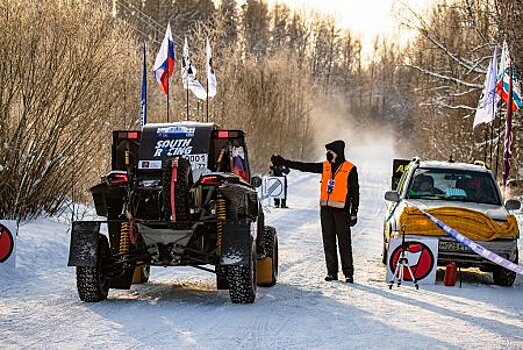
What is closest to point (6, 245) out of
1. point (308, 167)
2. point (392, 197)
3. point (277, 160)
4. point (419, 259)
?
point (277, 160)

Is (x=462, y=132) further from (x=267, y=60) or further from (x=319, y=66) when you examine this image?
(x=319, y=66)

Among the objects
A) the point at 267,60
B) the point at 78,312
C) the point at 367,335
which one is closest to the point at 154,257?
the point at 78,312

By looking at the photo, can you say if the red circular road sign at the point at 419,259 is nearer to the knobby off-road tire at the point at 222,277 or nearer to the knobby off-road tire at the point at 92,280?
the knobby off-road tire at the point at 222,277

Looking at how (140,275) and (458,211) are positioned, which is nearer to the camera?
(140,275)

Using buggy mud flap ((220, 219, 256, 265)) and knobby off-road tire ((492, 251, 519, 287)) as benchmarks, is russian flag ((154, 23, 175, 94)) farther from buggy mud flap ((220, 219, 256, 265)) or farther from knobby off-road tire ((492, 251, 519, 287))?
buggy mud flap ((220, 219, 256, 265))

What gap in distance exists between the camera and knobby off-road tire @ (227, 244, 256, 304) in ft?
30.7

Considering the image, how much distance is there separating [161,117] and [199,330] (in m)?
21.5

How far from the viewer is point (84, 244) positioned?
31.4 ft

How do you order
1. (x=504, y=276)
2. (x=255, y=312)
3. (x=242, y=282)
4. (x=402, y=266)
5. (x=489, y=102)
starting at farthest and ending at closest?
(x=489, y=102)
(x=504, y=276)
(x=402, y=266)
(x=242, y=282)
(x=255, y=312)

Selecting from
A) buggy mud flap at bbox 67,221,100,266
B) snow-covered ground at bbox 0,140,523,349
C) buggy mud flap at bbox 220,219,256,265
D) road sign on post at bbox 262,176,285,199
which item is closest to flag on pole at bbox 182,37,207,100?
road sign on post at bbox 262,176,285,199

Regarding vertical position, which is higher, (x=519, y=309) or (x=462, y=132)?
(x=462, y=132)

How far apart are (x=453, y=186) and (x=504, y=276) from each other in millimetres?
1897

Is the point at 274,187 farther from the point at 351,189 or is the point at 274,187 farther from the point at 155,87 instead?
the point at 351,189

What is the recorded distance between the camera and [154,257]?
967 centimetres
